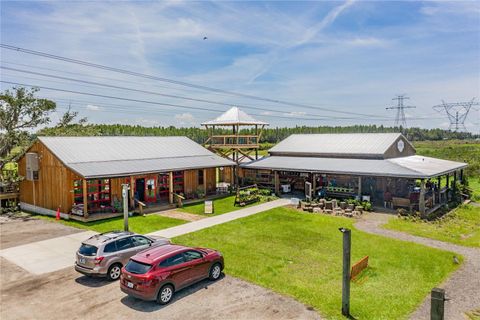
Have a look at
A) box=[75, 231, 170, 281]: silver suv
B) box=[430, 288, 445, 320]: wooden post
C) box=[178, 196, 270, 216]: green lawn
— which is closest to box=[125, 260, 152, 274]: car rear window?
box=[75, 231, 170, 281]: silver suv

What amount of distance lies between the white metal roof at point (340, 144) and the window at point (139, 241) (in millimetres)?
21684

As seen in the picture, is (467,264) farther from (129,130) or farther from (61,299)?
(129,130)

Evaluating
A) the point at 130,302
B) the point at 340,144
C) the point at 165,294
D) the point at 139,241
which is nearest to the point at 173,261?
the point at 165,294

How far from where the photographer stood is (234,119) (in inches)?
A: 1374

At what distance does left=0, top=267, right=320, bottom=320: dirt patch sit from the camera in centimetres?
1058

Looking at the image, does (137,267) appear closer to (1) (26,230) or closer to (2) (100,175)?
(2) (100,175)

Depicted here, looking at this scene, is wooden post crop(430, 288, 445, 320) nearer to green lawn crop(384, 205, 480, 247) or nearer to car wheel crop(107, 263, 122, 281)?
car wheel crop(107, 263, 122, 281)

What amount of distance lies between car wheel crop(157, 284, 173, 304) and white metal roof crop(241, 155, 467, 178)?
18772 millimetres

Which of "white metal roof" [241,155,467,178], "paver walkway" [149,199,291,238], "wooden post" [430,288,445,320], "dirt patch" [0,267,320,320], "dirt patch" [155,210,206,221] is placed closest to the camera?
"wooden post" [430,288,445,320]

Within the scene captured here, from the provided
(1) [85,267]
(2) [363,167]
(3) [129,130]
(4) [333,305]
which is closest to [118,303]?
(1) [85,267]

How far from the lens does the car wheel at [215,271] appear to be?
42.3 feet

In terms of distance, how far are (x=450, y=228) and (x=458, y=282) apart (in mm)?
9453

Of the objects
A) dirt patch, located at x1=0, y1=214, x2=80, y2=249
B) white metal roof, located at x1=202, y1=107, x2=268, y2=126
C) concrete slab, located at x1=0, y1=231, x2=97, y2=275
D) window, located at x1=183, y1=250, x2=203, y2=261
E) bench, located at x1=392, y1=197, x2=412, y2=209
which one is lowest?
concrete slab, located at x1=0, y1=231, x2=97, y2=275

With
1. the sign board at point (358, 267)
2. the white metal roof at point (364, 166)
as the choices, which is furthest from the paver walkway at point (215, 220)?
the sign board at point (358, 267)
